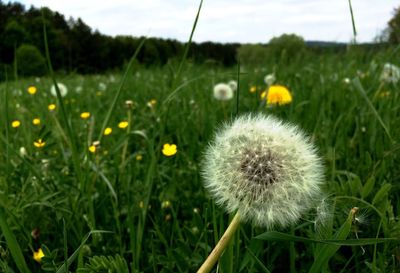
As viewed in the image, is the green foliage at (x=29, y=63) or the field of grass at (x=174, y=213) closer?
the field of grass at (x=174, y=213)

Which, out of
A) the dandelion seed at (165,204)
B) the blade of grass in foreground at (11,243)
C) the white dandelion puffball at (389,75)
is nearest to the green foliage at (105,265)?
the blade of grass in foreground at (11,243)

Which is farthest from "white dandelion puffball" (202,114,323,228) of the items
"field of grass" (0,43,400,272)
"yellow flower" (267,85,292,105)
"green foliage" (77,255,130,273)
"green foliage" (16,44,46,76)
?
"yellow flower" (267,85,292,105)

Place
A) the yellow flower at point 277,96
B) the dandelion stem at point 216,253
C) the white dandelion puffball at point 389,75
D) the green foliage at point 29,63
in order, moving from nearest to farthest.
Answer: the dandelion stem at point 216,253 → the yellow flower at point 277,96 → the white dandelion puffball at point 389,75 → the green foliage at point 29,63

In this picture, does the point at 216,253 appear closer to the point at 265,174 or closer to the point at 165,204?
the point at 265,174

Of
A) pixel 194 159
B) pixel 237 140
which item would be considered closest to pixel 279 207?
pixel 237 140

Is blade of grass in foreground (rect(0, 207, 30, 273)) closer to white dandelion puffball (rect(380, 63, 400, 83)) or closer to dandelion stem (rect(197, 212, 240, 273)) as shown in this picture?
dandelion stem (rect(197, 212, 240, 273))

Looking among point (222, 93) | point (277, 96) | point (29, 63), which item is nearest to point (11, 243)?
point (277, 96)

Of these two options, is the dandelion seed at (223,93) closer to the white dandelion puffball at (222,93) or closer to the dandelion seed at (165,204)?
the white dandelion puffball at (222,93)

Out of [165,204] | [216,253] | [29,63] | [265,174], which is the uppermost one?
[29,63]
